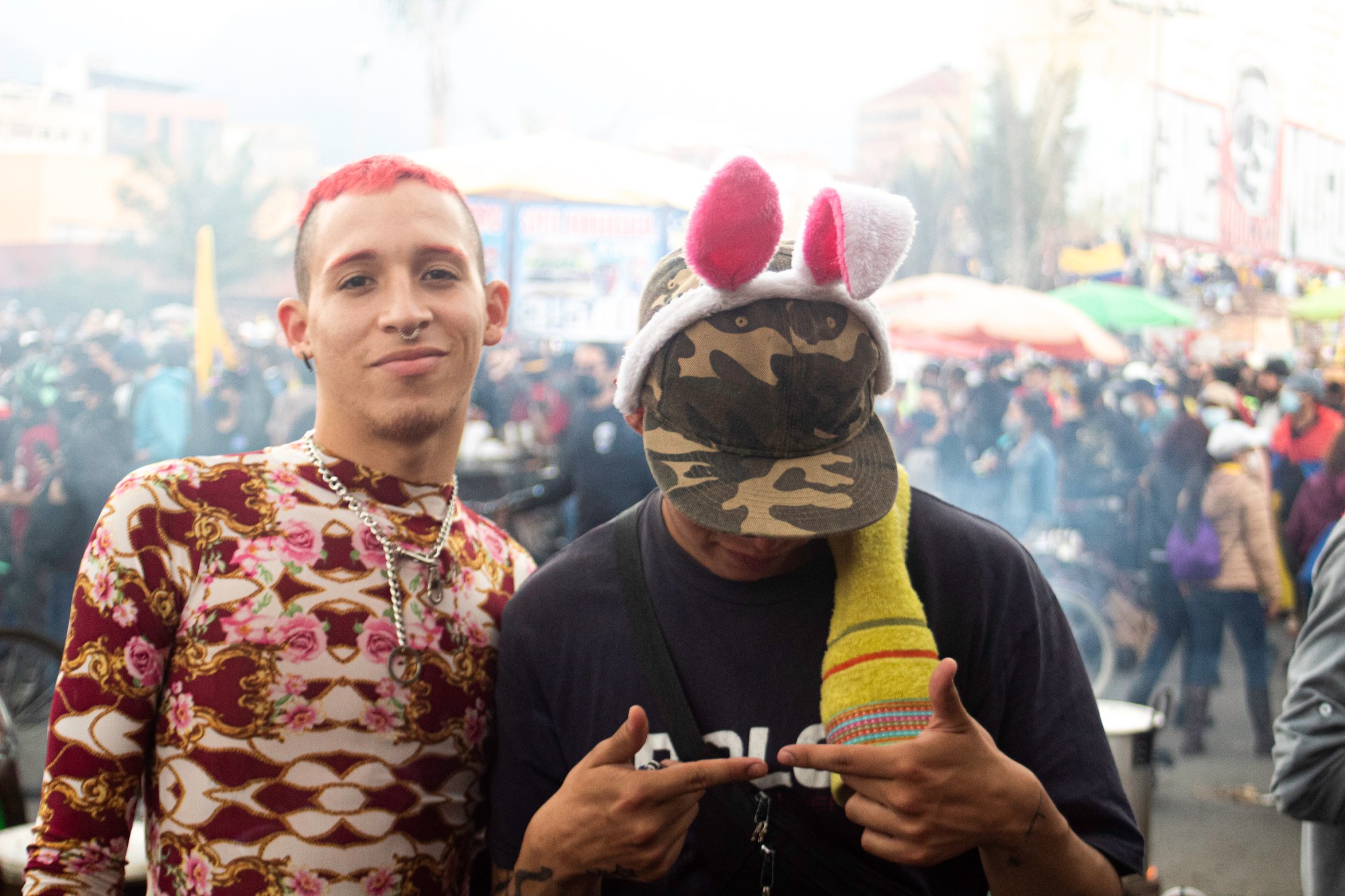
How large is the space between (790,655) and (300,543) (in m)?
0.80

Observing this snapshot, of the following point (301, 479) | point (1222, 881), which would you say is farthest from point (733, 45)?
point (301, 479)

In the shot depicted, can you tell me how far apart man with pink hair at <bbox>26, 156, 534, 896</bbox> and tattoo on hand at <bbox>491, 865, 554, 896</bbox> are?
0.55 feet

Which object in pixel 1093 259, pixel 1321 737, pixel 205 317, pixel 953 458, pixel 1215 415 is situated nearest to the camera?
pixel 1321 737

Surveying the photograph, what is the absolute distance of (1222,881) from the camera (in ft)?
15.8

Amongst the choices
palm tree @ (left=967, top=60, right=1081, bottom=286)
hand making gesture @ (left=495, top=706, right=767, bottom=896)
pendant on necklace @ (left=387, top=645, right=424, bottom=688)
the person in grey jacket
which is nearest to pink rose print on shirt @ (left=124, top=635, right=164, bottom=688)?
pendant on necklace @ (left=387, top=645, right=424, bottom=688)

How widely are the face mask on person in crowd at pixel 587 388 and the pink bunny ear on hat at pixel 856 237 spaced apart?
17.7 feet

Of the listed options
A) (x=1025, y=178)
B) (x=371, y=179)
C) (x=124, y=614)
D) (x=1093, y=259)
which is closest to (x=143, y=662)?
(x=124, y=614)

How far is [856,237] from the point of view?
140 cm

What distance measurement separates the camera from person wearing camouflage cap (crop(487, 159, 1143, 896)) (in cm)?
136

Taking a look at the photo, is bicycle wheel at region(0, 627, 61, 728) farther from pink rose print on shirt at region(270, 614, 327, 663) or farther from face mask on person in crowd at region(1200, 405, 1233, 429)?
face mask on person in crowd at region(1200, 405, 1233, 429)

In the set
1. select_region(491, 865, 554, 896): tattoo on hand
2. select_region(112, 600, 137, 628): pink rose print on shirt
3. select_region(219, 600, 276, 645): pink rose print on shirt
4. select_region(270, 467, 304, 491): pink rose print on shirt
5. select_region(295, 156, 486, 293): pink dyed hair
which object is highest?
select_region(295, 156, 486, 293): pink dyed hair

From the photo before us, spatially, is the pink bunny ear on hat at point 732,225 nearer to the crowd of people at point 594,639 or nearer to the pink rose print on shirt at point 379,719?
the crowd of people at point 594,639

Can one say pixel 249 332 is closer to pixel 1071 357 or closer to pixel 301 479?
pixel 1071 357

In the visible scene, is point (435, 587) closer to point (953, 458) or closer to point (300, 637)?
point (300, 637)
